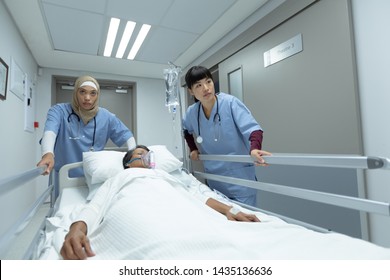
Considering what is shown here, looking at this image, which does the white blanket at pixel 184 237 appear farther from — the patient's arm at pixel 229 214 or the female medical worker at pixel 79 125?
the female medical worker at pixel 79 125

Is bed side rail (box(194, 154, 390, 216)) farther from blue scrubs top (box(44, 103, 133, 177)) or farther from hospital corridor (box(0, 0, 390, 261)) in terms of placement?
blue scrubs top (box(44, 103, 133, 177))

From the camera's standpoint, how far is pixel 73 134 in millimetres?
1677

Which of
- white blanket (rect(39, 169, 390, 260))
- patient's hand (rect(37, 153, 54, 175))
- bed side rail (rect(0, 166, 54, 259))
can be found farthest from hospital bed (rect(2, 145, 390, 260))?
patient's hand (rect(37, 153, 54, 175))

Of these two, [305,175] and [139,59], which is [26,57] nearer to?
[139,59]

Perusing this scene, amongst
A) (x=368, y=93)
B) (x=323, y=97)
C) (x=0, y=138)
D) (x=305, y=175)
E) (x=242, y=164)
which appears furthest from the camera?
(x=0, y=138)

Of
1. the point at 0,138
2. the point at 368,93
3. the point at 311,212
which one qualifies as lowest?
the point at 311,212

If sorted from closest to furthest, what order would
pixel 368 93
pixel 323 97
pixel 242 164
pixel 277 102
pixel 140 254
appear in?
pixel 140 254 → pixel 242 164 → pixel 368 93 → pixel 323 97 → pixel 277 102

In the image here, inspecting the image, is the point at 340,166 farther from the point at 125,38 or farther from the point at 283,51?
the point at 125,38

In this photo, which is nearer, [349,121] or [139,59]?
[349,121]

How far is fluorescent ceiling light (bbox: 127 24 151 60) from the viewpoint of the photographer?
108 inches

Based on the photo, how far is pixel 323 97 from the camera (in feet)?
6.29

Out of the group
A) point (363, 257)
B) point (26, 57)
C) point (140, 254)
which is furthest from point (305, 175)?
point (26, 57)

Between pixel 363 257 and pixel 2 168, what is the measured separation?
2827 mm

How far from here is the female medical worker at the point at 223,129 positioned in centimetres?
153
